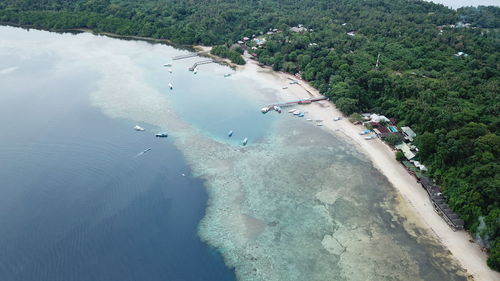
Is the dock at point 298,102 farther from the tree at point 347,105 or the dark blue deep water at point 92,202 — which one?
the dark blue deep water at point 92,202

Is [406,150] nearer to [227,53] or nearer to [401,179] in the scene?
[401,179]

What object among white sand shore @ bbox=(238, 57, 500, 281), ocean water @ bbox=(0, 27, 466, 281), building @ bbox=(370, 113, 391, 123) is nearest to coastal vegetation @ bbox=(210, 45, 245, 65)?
white sand shore @ bbox=(238, 57, 500, 281)

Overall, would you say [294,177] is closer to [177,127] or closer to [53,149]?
[177,127]

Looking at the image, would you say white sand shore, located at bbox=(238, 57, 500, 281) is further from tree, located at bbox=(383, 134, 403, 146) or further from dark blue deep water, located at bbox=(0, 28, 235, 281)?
dark blue deep water, located at bbox=(0, 28, 235, 281)

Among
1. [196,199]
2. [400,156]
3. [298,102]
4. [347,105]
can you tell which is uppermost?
[347,105]

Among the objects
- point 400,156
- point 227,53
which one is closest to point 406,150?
point 400,156

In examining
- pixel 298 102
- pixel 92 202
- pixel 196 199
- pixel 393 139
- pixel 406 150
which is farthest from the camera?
pixel 298 102
